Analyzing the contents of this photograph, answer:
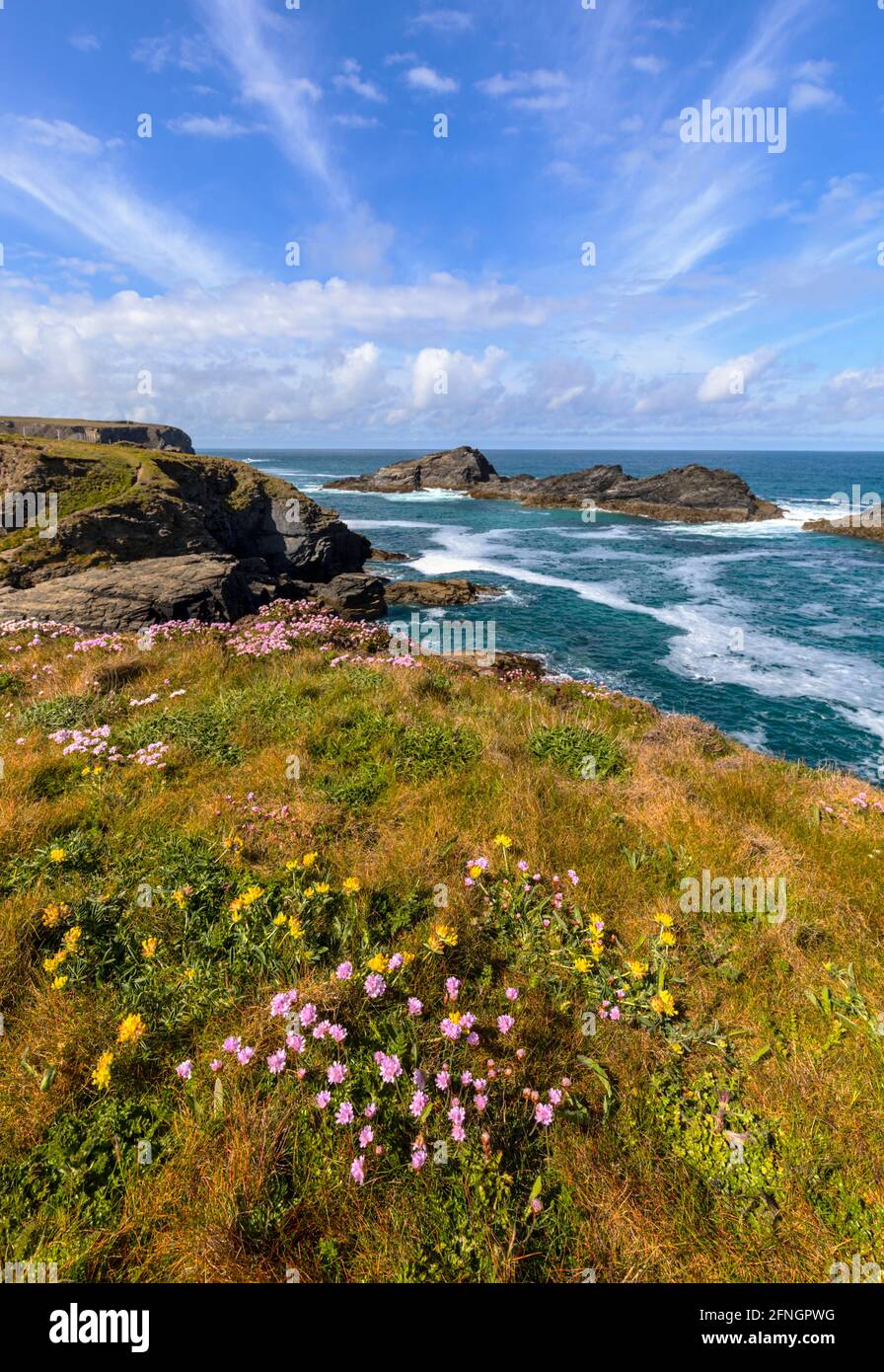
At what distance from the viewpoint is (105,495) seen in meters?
22.7

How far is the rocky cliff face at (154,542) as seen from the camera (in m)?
15.3

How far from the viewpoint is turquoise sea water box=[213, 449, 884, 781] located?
18.0m

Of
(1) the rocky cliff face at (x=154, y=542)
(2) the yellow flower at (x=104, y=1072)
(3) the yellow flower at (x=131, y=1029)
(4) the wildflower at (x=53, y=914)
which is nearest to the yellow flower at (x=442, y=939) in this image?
(3) the yellow flower at (x=131, y=1029)

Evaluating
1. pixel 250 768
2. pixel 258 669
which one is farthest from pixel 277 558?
pixel 250 768

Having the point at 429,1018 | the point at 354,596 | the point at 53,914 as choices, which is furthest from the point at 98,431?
the point at 429,1018

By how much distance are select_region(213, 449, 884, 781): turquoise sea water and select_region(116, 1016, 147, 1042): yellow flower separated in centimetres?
1593

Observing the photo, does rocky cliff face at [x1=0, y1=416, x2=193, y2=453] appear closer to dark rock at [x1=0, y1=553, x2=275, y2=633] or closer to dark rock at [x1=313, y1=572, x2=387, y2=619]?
dark rock at [x1=313, y1=572, x2=387, y2=619]

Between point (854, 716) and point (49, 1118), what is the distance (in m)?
22.0

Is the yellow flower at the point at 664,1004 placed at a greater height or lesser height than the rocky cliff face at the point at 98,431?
lesser

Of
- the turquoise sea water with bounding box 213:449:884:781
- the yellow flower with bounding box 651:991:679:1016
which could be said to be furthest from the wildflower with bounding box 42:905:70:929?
the turquoise sea water with bounding box 213:449:884:781

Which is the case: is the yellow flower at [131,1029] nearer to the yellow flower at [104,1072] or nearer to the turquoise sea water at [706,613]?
the yellow flower at [104,1072]

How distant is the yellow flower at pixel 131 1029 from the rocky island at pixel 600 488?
80.3 m

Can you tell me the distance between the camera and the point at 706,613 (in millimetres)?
30234

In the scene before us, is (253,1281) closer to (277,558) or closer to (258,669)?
(258,669)
